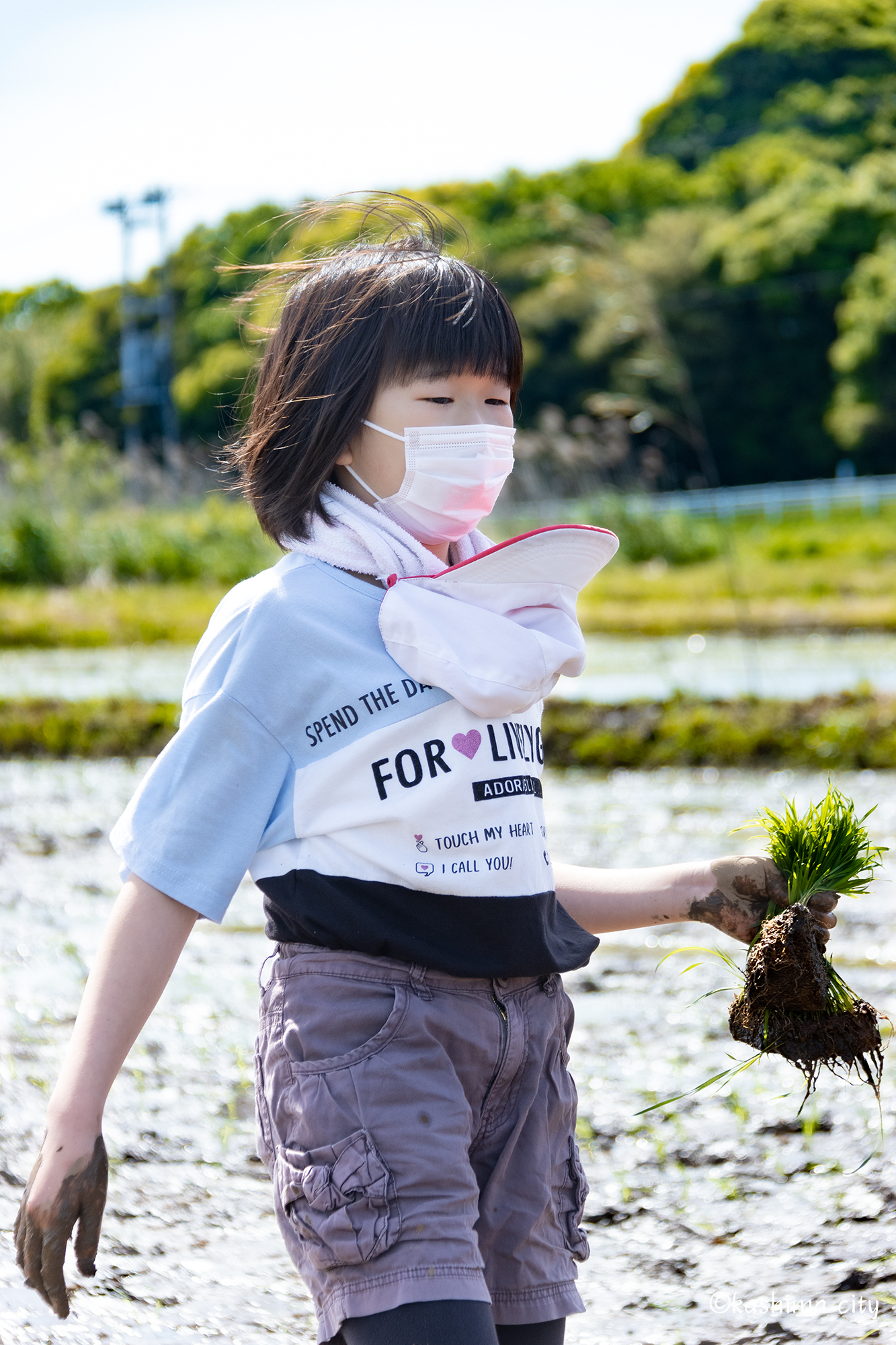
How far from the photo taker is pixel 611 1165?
2.72 meters

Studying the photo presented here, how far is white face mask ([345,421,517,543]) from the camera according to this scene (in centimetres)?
172

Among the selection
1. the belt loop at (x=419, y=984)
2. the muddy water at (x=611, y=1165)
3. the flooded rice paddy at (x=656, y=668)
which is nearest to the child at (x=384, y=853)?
the belt loop at (x=419, y=984)

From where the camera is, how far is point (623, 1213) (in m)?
2.54

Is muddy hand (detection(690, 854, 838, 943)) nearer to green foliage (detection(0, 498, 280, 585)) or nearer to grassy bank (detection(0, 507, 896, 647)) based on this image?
grassy bank (detection(0, 507, 896, 647))

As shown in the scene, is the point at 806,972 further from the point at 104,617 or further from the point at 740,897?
the point at 104,617

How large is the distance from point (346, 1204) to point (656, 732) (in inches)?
243

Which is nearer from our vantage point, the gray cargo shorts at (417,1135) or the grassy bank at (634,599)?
the gray cargo shorts at (417,1135)

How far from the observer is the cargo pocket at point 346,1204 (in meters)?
1.41

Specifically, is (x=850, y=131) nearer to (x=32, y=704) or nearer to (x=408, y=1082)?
(x=32, y=704)

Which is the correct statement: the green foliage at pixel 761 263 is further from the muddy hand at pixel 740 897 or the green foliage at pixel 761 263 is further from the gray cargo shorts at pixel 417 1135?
the gray cargo shorts at pixel 417 1135

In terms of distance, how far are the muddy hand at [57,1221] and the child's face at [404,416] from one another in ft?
2.75

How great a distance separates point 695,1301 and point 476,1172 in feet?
2.76

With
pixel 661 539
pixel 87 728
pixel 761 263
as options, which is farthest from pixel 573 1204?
pixel 761 263

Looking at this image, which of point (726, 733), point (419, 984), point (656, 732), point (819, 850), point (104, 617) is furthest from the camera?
point (104, 617)
